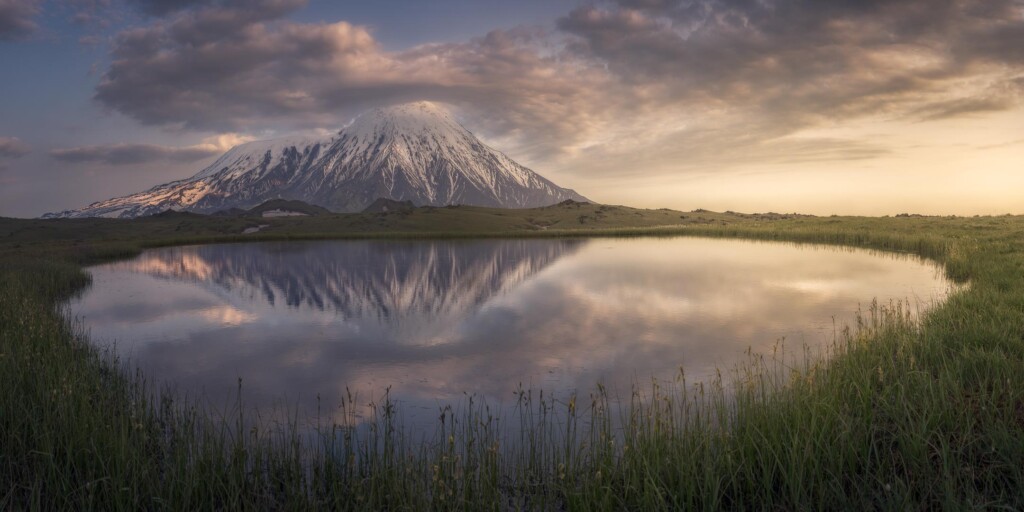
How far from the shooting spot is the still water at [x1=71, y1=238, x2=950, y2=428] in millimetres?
11867

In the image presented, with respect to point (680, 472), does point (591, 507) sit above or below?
below

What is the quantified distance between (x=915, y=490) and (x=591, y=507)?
3.37 meters

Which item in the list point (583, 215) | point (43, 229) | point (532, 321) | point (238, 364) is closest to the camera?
point (238, 364)

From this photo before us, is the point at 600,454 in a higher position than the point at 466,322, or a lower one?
higher

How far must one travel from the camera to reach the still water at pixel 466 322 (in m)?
11.9

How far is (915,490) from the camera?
5660 mm

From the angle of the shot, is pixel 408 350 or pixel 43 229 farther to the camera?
pixel 43 229

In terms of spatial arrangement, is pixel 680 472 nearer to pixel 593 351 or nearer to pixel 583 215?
pixel 593 351

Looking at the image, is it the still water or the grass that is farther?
the still water

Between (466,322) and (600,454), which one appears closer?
(600,454)

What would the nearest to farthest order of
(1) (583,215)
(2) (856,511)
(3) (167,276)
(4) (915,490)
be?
(2) (856,511) → (4) (915,490) → (3) (167,276) → (1) (583,215)

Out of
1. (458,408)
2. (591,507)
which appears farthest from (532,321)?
(591,507)

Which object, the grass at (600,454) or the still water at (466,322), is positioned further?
the still water at (466,322)

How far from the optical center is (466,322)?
1878cm
